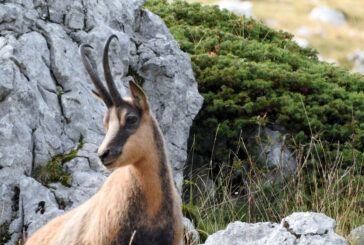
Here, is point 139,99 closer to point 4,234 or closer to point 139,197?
point 139,197

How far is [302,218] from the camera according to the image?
5.52 meters

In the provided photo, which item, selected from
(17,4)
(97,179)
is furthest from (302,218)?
(17,4)

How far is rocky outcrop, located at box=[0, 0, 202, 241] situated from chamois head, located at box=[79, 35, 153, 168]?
2.17 metres

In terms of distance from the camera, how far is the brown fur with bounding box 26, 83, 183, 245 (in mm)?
4836

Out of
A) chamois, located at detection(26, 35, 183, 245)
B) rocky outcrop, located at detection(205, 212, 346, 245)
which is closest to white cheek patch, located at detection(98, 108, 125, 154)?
chamois, located at detection(26, 35, 183, 245)

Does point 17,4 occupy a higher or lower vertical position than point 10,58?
higher

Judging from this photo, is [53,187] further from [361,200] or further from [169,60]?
[361,200]

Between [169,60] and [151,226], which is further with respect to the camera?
[169,60]

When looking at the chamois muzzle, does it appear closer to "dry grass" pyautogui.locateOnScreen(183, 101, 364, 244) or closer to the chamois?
the chamois

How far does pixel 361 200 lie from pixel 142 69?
14.8ft

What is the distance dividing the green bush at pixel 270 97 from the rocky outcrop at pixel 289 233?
3.44 meters

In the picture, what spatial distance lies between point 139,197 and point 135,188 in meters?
0.10

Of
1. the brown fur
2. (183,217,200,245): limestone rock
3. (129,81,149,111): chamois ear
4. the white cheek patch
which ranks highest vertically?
(129,81,149,111): chamois ear

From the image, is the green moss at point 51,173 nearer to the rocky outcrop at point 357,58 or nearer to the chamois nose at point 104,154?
the chamois nose at point 104,154
